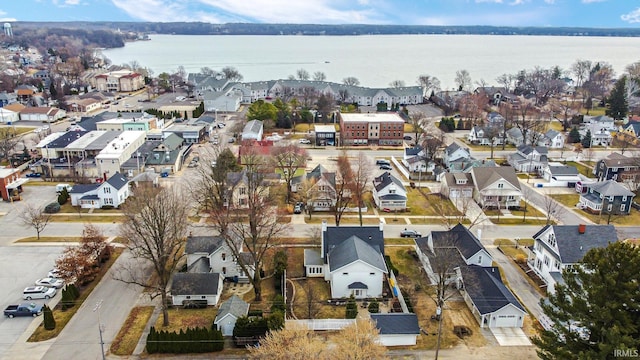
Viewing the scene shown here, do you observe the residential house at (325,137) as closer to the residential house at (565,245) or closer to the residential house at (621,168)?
the residential house at (621,168)

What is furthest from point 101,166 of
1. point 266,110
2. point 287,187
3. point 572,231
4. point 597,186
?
point 597,186

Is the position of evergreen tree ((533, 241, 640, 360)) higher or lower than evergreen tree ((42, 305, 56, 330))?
higher

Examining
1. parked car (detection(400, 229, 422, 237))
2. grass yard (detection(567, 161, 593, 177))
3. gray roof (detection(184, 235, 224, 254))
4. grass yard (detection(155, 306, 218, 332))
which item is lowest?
grass yard (detection(155, 306, 218, 332))

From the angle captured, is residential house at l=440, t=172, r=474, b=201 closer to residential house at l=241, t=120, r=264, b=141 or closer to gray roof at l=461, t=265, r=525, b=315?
gray roof at l=461, t=265, r=525, b=315

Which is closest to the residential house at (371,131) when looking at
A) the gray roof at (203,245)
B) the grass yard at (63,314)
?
the gray roof at (203,245)

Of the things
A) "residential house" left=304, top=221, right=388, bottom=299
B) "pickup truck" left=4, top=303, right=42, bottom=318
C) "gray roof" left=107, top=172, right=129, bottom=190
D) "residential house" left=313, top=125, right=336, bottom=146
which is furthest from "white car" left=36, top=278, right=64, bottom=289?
"residential house" left=313, top=125, right=336, bottom=146

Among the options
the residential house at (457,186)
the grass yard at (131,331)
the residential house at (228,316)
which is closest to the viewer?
the grass yard at (131,331)

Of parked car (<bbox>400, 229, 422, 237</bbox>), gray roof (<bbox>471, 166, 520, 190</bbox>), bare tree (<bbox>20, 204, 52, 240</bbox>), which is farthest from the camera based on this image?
gray roof (<bbox>471, 166, 520, 190</bbox>)
